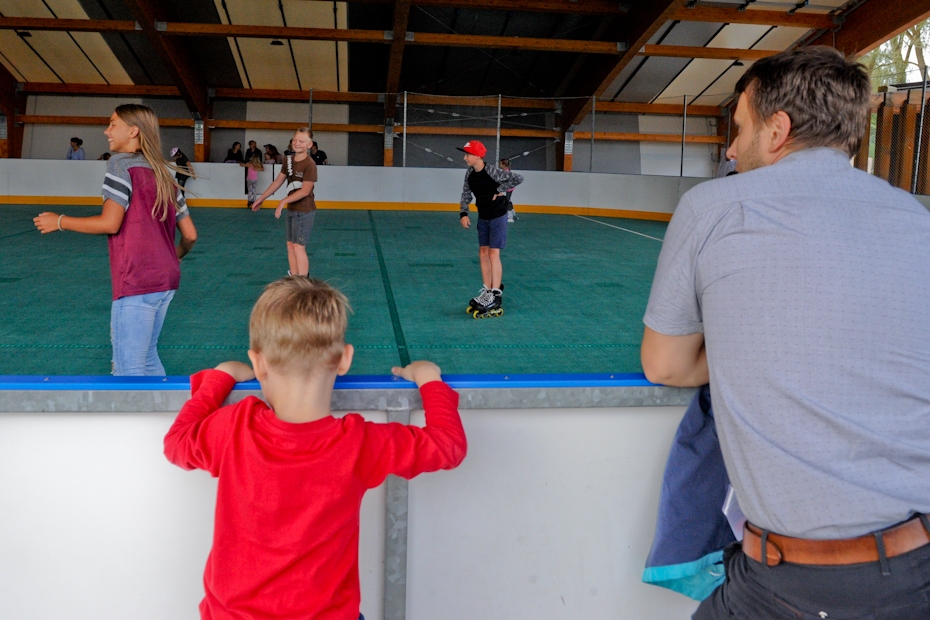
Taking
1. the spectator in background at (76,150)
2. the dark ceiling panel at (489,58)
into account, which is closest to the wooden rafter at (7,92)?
the spectator in background at (76,150)

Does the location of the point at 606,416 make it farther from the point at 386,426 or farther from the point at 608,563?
the point at 386,426

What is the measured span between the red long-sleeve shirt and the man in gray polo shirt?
54 centimetres

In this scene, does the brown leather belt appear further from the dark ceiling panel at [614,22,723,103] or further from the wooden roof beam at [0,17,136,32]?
the dark ceiling panel at [614,22,723,103]

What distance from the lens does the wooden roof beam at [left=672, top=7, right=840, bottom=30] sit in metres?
17.8

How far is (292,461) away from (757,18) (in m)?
19.5

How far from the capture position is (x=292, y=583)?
1.43m

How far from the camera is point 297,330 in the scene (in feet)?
4.63

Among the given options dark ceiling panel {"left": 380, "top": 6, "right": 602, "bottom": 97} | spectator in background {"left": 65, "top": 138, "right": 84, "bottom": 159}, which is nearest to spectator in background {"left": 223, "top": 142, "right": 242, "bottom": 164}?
spectator in background {"left": 65, "top": 138, "right": 84, "bottom": 159}

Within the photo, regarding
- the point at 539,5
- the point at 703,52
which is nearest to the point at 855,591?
the point at 539,5

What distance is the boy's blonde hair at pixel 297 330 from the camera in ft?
4.63

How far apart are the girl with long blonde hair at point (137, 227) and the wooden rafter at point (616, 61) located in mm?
14804

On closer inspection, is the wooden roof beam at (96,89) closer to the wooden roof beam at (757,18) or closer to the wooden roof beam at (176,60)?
the wooden roof beam at (176,60)

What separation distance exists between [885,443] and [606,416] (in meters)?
0.58

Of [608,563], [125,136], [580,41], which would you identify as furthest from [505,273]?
[580,41]
